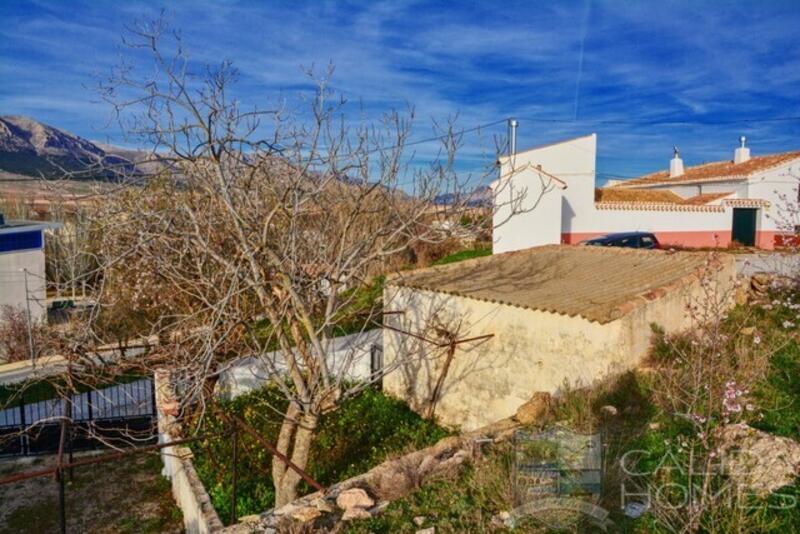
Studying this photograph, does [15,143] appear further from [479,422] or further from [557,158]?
[557,158]

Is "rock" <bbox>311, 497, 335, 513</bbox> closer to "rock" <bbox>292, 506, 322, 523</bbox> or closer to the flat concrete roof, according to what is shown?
"rock" <bbox>292, 506, 322, 523</bbox>

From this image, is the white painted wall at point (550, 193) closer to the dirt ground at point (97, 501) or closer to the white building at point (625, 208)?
the white building at point (625, 208)

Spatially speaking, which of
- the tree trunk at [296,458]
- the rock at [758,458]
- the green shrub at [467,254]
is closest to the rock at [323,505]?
the tree trunk at [296,458]

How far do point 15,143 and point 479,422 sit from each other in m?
12.0

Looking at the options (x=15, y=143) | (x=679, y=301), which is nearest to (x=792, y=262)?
(x=679, y=301)

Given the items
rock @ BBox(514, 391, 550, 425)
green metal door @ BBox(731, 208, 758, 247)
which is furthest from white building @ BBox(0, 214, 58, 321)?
green metal door @ BBox(731, 208, 758, 247)

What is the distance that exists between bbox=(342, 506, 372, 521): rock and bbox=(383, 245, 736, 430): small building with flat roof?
225 centimetres

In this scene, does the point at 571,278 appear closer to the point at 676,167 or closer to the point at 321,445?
the point at 321,445

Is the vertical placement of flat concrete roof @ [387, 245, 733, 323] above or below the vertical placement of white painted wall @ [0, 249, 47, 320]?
above

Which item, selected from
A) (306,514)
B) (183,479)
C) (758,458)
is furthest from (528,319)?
(183,479)

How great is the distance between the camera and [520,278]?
38.5ft

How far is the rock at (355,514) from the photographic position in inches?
181

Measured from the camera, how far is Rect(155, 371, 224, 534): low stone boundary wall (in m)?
6.46

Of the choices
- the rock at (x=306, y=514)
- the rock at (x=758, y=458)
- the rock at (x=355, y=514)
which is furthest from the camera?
the rock at (x=306, y=514)
